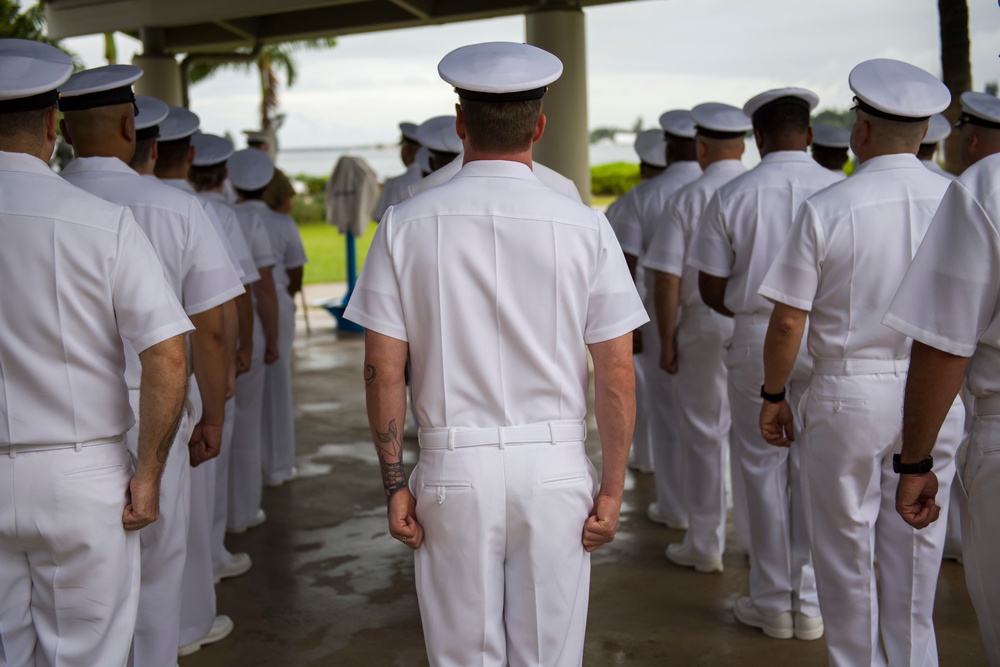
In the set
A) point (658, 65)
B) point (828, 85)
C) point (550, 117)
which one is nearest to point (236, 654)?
point (550, 117)

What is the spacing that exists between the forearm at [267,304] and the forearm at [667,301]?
2.34 metres

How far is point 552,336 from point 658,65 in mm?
16299

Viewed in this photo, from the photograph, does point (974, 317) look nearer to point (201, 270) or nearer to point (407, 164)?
point (201, 270)

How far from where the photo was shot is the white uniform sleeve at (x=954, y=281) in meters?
2.21

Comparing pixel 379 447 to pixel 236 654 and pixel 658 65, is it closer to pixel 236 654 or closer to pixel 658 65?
pixel 236 654

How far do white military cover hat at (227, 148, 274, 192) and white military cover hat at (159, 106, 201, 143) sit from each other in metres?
1.52

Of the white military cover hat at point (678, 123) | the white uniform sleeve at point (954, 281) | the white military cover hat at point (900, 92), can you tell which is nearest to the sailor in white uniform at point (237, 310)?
the white military cover hat at point (678, 123)

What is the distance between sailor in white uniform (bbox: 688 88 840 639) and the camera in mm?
4082

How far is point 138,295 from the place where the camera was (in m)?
2.46

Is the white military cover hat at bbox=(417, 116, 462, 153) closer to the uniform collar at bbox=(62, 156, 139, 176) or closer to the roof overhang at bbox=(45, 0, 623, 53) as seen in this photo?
the uniform collar at bbox=(62, 156, 139, 176)

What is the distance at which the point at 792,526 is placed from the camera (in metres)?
4.36

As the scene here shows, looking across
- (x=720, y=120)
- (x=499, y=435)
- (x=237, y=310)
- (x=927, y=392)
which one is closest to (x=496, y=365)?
(x=499, y=435)

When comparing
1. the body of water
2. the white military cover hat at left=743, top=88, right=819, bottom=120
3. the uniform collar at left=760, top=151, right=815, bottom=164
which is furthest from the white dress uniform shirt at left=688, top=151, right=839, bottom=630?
the body of water

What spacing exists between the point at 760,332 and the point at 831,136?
1460 mm
